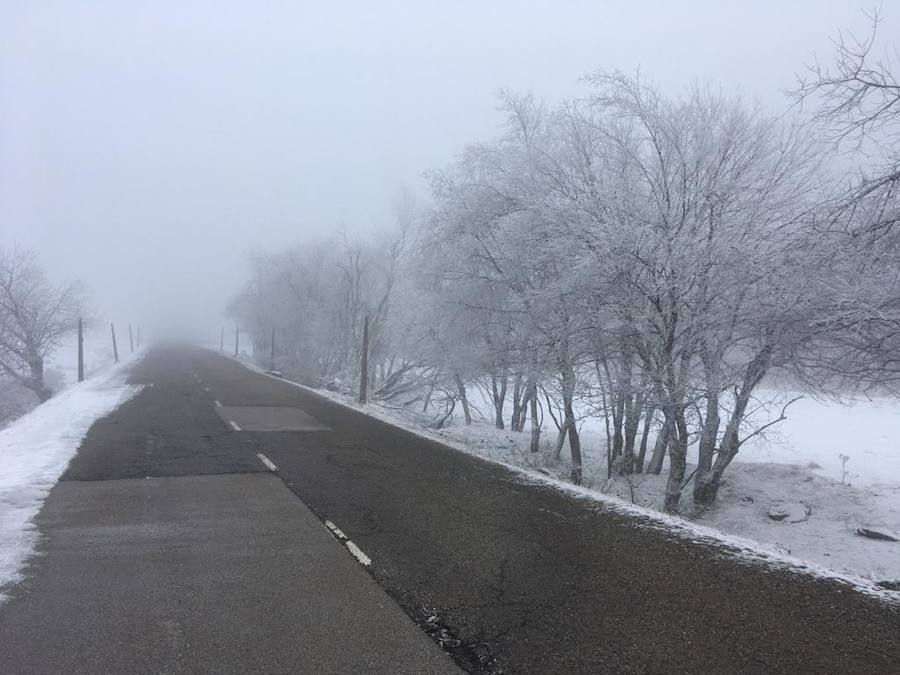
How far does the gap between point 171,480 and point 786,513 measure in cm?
1112

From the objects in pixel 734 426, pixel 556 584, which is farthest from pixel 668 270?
pixel 556 584

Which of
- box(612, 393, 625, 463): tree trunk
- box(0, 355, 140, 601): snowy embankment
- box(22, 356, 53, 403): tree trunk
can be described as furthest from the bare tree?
box(612, 393, 625, 463): tree trunk

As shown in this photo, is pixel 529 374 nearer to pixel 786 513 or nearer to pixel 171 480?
pixel 786 513

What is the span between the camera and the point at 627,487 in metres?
13.6

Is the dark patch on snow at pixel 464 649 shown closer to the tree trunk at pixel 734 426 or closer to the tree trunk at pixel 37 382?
the tree trunk at pixel 734 426

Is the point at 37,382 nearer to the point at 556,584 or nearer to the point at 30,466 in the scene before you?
the point at 30,466

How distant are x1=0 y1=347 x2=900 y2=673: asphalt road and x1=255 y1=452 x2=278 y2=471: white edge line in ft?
0.48

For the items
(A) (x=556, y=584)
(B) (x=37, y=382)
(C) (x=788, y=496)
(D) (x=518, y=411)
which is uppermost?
(A) (x=556, y=584)

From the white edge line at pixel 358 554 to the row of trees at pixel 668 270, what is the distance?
19.0 feet

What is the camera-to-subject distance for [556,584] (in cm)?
439

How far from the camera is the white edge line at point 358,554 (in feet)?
15.8

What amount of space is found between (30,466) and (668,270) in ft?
31.7

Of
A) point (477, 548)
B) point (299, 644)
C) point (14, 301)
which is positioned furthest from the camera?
point (14, 301)

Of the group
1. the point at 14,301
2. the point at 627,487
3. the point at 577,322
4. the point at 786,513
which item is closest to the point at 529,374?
the point at 577,322
